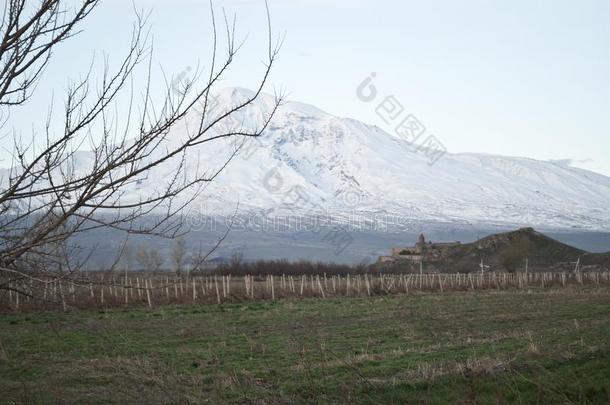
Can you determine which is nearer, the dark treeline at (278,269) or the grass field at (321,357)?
the grass field at (321,357)

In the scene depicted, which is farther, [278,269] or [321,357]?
[278,269]

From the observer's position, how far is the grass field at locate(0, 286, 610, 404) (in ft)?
29.0

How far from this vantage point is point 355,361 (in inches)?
507

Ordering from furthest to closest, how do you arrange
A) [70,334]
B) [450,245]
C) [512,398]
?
[450,245]
[70,334]
[512,398]

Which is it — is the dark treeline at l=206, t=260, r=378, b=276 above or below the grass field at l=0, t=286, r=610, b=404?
above

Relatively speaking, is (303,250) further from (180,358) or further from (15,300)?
(180,358)

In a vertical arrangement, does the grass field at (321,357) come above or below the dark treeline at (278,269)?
below

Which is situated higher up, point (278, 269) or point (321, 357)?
point (321, 357)

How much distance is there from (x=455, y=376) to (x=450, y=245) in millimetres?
101472

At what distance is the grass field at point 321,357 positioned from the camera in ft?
29.0

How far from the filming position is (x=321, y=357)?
650cm

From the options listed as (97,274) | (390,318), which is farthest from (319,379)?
(390,318)

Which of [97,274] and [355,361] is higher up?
[97,274]

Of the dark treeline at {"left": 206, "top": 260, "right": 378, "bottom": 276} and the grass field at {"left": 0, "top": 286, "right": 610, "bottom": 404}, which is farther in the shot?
the dark treeline at {"left": 206, "top": 260, "right": 378, "bottom": 276}
